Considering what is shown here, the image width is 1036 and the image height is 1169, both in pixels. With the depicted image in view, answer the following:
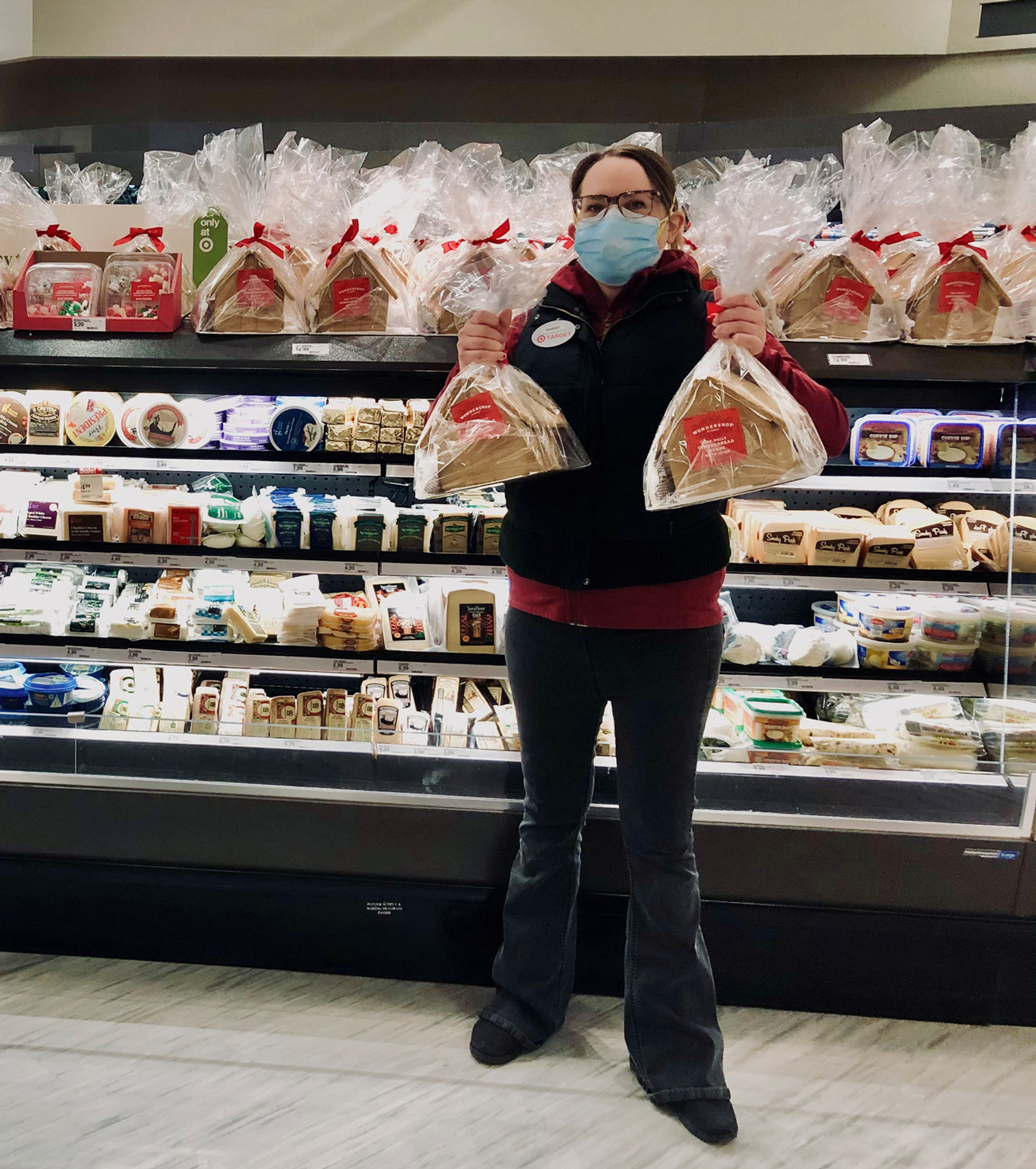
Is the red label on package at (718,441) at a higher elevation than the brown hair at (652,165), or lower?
lower

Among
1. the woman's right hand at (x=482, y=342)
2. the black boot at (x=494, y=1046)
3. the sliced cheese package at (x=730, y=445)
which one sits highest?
the woman's right hand at (x=482, y=342)

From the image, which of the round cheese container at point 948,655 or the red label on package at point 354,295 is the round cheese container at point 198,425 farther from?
the round cheese container at point 948,655

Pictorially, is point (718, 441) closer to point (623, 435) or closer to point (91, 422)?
point (623, 435)

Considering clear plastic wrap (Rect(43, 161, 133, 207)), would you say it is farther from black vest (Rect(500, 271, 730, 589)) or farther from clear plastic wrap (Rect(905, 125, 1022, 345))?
clear plastic wrap (Rect(905, 125, 1022, 345))

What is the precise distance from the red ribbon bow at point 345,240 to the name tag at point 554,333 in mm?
641

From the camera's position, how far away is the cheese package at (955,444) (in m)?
2.39

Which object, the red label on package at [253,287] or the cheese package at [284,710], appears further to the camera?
the cheese package at [284,710]

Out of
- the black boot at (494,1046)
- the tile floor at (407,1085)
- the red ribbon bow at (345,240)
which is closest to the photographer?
the tile floor at (407,1085)

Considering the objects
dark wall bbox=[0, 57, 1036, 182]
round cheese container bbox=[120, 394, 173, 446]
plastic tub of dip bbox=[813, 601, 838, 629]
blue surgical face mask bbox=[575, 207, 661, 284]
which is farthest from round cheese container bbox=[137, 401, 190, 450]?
plastic tub of dip bbox=[813, 601, 838, 629]

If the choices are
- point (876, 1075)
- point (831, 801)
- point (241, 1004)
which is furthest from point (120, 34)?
point (876, 1075)

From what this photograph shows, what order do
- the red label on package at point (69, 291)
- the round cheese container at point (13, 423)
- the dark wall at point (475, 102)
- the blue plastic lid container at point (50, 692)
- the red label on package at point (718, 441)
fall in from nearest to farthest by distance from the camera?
the red label on package at point (718, 441) → the red label on package at point (69, 291) → the round cheese container at point (13, 423) → the blue plastic lid container at point (50, 692) → the dark wall at point (475, 102)

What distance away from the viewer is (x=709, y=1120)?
188cm

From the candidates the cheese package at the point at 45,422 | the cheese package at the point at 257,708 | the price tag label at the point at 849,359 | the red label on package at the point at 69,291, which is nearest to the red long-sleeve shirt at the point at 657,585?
the price tag label at the point at 849,359

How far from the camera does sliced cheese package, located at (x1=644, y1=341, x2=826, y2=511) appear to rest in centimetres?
163
